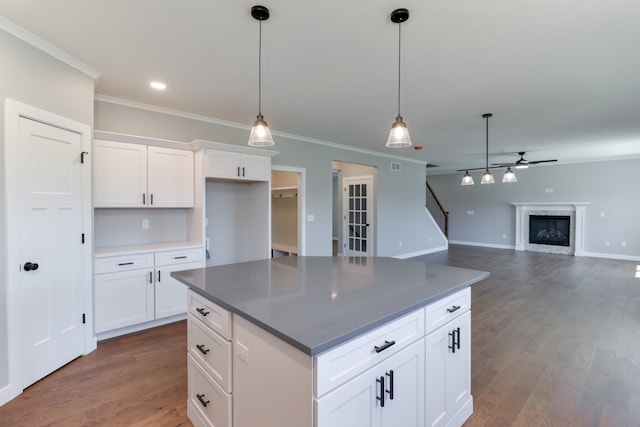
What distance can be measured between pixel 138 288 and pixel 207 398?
198cm

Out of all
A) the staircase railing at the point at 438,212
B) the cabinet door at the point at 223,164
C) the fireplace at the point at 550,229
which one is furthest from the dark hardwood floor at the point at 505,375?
the staircase railing at the point at 438,212

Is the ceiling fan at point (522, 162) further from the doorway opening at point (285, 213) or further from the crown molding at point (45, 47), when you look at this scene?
the crown molding at point (45, 47)

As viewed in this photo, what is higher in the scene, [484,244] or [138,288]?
[138,288]

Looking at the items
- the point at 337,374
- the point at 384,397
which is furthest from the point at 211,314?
the point at 384,397

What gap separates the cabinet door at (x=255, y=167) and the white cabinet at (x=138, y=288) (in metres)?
1.11

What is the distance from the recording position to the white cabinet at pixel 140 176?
318 centimetres

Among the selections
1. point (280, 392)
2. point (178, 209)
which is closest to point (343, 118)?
point (178, 209)

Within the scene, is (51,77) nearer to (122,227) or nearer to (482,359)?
(122,227)

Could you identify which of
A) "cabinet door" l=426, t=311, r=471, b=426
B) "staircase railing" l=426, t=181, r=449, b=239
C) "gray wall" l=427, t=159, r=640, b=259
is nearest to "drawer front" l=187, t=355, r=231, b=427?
"cabinet door" l=426, t=311, r=471, b=426

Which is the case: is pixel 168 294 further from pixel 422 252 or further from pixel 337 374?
pixel 422 252

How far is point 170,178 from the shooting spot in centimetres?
362

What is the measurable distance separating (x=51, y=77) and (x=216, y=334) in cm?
254

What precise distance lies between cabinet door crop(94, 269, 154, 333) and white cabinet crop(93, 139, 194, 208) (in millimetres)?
760

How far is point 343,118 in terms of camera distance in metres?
4.24
